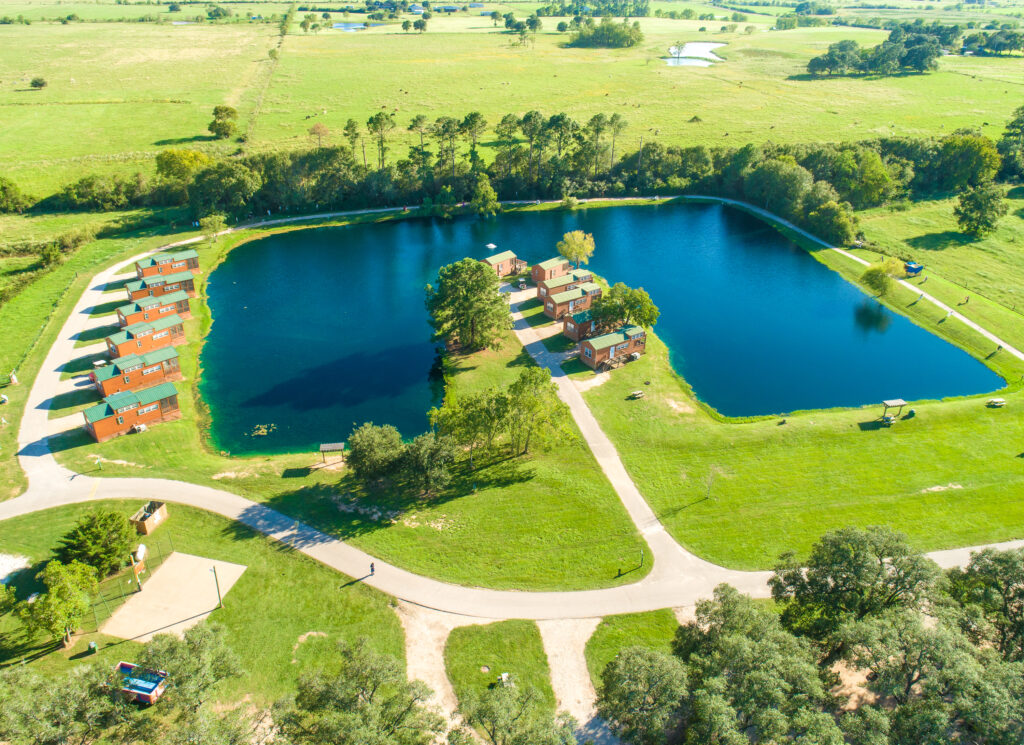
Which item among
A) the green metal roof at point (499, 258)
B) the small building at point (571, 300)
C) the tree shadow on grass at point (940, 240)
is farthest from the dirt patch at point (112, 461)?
the tree shadow on grass at point (940, 240)

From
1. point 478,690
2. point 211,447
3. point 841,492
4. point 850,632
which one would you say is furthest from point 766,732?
point 211,447

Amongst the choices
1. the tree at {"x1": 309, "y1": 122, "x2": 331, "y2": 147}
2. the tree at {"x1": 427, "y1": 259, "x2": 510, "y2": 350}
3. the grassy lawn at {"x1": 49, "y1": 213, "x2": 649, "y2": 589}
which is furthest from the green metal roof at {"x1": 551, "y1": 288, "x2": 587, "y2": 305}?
the tree at {"x1": 309, "y1": 122, "x2": 331, "y2": 147}

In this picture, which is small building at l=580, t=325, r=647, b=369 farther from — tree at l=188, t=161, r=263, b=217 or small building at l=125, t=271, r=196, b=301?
tree at l=188, t=161, r=263, b=217

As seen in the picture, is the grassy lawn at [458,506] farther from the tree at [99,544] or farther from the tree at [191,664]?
the tree at [191,664]

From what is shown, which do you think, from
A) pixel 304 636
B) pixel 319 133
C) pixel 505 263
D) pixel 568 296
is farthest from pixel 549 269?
pixel 319 133

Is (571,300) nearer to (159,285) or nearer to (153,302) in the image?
(153,302)

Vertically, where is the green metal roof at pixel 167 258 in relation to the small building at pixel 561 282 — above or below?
above
